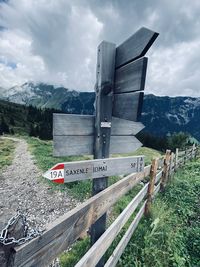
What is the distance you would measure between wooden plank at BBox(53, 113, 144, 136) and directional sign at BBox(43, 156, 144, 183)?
0.39 meters

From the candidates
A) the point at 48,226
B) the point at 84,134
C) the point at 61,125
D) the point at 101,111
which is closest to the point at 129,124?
the point at 101,111

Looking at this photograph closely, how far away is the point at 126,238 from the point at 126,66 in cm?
306

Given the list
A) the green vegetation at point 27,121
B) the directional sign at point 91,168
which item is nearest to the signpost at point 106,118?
the directional sign at point 91,168

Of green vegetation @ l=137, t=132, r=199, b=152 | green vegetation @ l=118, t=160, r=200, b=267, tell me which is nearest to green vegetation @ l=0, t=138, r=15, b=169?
green vegetation @ l=118, t=160, r=200, b=267

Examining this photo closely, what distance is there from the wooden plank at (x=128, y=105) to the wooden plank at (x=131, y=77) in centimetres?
7

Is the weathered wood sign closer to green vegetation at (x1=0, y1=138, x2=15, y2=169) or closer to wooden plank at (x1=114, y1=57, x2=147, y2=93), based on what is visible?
wooden plank at (x1=114, y1=57, x2=147, y2=93)

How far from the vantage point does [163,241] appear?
13.7 feet

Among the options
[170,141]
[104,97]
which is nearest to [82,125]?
[104,97]

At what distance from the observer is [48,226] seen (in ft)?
5.05

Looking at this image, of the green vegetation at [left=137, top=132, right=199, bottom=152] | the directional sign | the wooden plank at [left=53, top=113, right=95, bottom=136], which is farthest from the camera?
the green vegetation at [left=137, top=132, right=199, bottom=152]

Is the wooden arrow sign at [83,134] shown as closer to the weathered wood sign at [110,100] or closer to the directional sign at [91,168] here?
the weathered wood sign at [110,100]

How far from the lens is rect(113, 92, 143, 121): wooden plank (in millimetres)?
2387

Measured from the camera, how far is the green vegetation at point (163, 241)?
376 cm

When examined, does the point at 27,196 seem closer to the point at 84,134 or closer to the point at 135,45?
the point at 84,134
